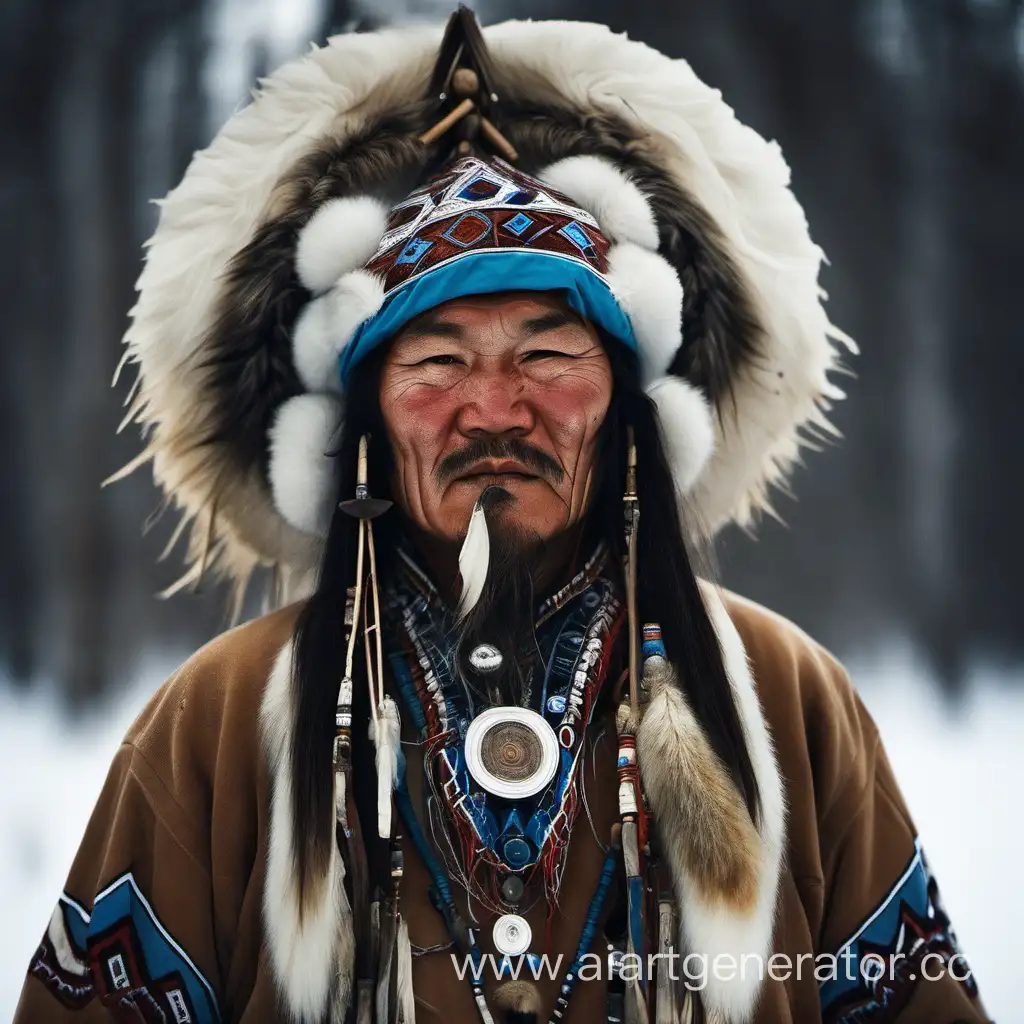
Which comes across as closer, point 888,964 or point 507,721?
point 507,721

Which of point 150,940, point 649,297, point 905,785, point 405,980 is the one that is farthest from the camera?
point 905,785

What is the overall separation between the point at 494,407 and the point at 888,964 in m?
0.86

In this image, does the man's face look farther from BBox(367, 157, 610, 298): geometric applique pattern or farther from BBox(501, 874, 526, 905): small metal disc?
BBox(501, 874, 526, 905): small metal disc

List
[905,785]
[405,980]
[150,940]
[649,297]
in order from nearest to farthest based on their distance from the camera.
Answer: [405,980], [150,940], [649,297], [905,785]

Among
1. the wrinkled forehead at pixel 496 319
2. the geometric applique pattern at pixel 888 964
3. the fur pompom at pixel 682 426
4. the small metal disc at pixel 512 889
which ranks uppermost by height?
the wrinkled forehead at pixel 496 319

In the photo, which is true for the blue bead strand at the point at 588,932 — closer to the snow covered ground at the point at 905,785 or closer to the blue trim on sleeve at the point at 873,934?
the blue trim on sleeve at the point at 873,934

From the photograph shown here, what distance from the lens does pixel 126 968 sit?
1.43 meters

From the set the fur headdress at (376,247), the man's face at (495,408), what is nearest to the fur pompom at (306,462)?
the fur headdress at (376,247)

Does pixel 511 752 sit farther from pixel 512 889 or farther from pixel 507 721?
pixel 512 889

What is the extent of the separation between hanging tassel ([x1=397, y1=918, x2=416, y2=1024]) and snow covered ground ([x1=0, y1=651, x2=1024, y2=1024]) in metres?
1.06

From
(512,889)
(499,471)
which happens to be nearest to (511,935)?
(512,889)

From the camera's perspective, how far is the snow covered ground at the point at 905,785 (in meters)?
2.22

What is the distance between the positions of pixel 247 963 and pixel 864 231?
2174mm

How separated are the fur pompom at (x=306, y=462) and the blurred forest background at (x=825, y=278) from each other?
37.9 inches
